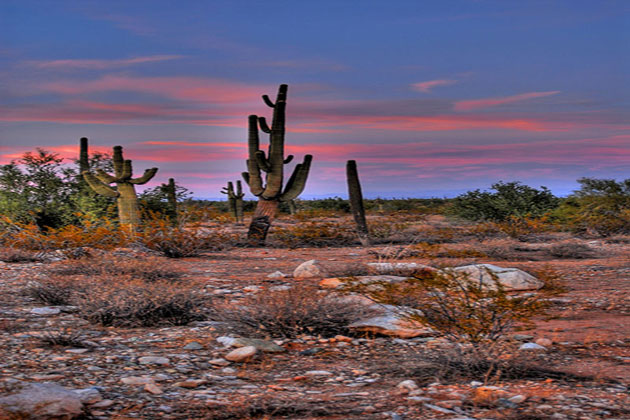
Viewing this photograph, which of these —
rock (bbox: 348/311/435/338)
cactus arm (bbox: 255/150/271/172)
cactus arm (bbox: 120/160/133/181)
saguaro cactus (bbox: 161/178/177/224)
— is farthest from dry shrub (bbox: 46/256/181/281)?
saguaro cactus (bbox: 161/178/177/224)

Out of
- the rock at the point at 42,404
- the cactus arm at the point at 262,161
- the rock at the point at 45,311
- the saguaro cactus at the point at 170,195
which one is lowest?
the rock at the point at 42,404

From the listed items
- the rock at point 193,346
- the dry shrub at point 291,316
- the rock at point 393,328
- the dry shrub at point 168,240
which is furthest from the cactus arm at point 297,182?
the rock at point 193,346

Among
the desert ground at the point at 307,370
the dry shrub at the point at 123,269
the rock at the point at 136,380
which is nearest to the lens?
the desert ground at the point at 307,370

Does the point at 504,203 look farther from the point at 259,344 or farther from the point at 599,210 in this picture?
the point at 259,344

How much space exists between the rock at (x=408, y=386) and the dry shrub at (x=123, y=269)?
567cm

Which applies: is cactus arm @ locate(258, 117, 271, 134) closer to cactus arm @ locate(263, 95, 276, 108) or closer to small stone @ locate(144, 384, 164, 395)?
cactus arm @ locate(263, 95, 276, 108)

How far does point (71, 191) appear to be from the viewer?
20500mm

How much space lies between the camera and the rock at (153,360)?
486cm

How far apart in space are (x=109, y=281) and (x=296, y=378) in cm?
380

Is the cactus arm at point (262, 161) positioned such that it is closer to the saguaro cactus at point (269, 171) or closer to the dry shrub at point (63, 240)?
the saguaro cactus at point (269, 171)

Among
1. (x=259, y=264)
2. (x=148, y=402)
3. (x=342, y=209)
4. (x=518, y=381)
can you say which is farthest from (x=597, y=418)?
(x=342, y=209)

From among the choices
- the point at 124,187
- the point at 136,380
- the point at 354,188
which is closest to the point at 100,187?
the point at 124,187

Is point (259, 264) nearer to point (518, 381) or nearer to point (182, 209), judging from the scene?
point (182, 209)

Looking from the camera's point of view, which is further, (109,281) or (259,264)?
(259,264)
